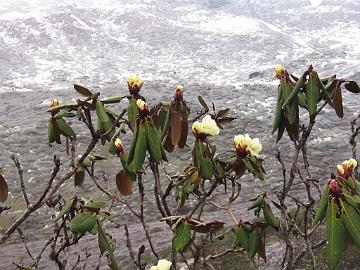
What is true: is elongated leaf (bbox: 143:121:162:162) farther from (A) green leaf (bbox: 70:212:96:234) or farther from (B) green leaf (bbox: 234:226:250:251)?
(B) green leaf (bbox: 234:226:250:251)

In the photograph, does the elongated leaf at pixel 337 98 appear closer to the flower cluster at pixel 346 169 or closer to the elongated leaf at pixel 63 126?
the flower cluster at pixel 346 169

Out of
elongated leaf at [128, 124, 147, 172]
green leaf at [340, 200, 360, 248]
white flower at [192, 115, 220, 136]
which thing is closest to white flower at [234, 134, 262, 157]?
white flower at [192, 115, 220, 136]

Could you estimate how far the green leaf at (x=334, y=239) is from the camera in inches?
51.0

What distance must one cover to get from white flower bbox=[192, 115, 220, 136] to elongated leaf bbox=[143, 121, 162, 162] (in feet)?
0.51

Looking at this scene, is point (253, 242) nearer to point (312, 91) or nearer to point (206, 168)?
point (206, 168)

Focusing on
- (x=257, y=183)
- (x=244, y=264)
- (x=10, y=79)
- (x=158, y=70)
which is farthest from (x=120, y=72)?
(x=244, y=264)

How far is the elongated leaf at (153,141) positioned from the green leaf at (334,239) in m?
0.59

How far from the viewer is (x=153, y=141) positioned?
163 cm

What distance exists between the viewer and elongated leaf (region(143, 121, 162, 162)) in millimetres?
1614

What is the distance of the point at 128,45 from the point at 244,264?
2111 cm

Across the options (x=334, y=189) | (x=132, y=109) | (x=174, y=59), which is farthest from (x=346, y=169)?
(x=174, y=59)

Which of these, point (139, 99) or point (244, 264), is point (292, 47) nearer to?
point (244, 264)

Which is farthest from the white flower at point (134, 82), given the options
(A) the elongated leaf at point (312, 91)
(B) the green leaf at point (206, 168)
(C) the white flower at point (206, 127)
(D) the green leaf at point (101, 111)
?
(A) the elongated leaf at point (312, 91)

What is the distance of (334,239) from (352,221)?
2.7 inches
